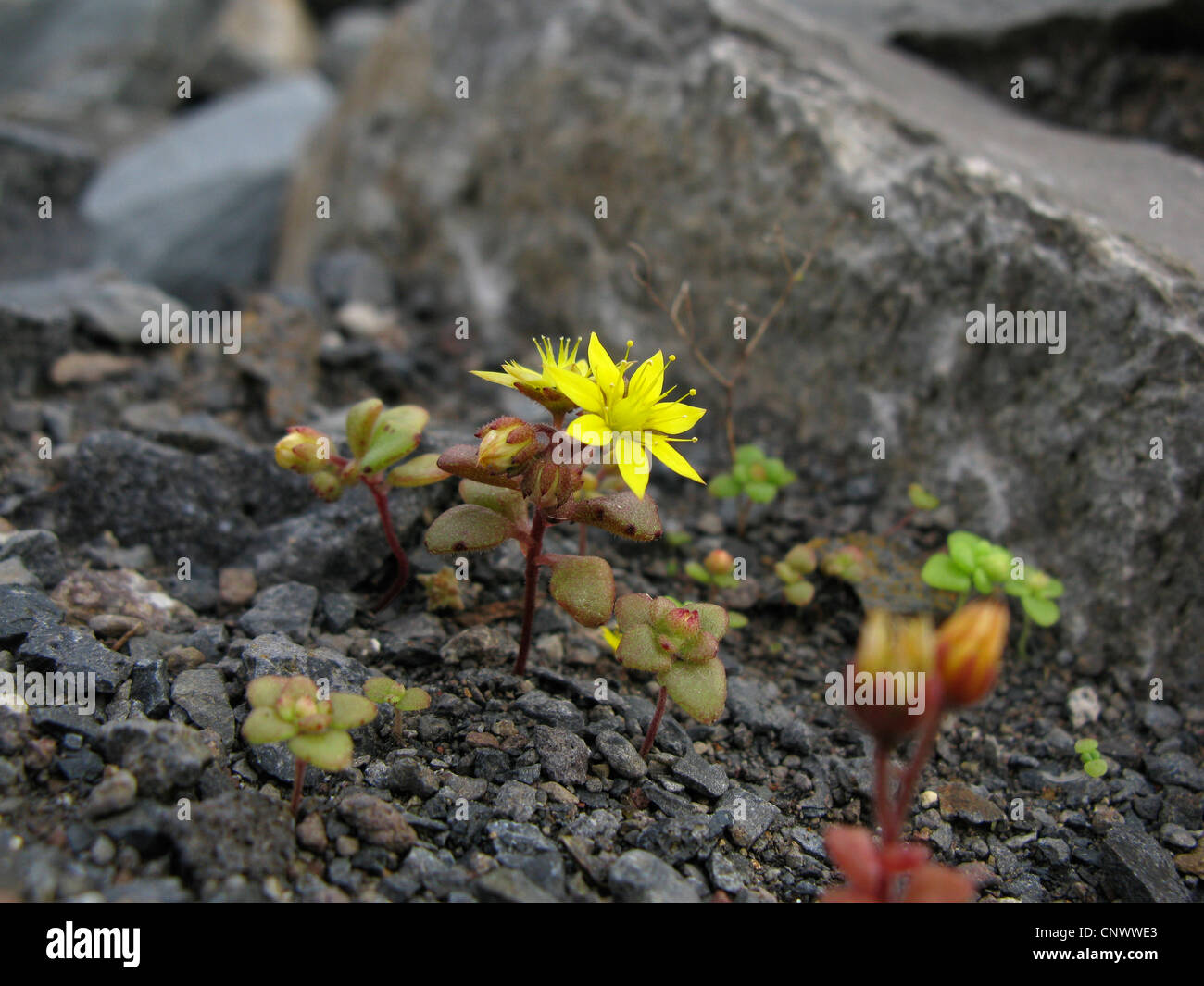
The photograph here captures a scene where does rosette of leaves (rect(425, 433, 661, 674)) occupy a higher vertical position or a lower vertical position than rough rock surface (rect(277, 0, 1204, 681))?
lower

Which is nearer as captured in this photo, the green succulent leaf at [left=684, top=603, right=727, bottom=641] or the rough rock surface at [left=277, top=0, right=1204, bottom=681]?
the green succulent leaf at [left=684, top=603, right=727, bottom=641]

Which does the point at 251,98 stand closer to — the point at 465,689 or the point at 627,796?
the point at 465,689

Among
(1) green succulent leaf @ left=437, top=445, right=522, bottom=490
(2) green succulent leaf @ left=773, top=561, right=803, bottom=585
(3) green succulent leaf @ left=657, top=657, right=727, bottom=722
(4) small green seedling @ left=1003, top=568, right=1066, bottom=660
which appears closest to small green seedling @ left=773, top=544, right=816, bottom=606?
(2) green succulent leaf @ left=773, top=561, right=803, bottom=585

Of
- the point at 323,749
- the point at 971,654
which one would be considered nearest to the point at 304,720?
the point at 323,749

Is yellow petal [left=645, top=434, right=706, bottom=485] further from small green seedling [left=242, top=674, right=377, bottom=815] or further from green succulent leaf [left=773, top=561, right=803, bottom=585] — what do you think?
green succulent leaf [left=773, top=561, right=803, bottom=585]

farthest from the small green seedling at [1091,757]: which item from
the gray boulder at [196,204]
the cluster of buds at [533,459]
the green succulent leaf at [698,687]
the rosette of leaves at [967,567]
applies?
the gray boulder at [196,204]

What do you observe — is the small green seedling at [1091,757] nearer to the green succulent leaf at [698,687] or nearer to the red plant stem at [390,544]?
the green succulent leaf at [698,687]

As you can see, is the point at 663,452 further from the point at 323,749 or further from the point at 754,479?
the point at 754,479
